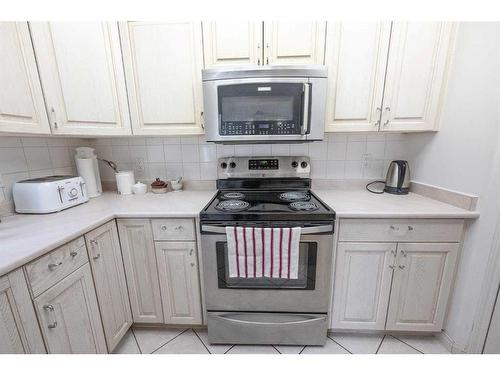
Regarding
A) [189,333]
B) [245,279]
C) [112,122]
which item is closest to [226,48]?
[112,122]

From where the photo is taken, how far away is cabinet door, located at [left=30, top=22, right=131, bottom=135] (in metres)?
1.21

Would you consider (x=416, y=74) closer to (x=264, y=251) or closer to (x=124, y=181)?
(x=264, y=251)

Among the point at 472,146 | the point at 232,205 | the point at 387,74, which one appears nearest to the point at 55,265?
the point at 232,205

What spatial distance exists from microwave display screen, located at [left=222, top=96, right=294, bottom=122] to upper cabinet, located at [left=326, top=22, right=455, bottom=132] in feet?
1.04

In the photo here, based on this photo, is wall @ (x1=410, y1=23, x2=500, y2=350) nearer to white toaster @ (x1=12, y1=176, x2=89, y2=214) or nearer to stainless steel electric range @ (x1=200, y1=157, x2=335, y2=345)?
stainless steel electric range @ (x1=200, y1=157, x2=335, y2=345)

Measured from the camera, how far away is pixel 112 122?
1.42 meters

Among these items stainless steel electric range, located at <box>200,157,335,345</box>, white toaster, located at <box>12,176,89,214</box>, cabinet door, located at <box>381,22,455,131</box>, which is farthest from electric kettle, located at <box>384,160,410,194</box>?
white toaster, located at <box>12,176,89,214</box>

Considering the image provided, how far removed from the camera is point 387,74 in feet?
4.41

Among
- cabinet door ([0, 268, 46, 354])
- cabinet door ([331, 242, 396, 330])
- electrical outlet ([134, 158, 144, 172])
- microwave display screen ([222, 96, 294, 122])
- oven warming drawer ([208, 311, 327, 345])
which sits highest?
microwave display screen ([222, 96, 294, 122])

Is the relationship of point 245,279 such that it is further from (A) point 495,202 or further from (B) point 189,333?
(A) point 495,202

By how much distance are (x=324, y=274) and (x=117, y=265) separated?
1.24 meters

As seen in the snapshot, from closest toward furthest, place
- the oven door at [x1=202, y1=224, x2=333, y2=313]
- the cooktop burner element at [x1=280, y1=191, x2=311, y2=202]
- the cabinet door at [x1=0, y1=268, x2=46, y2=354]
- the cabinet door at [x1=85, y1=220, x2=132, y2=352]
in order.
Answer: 1. the cabinet door at [x1=0, y1=268, x2=46, y2=354]
2. the cabinet door at [x1=85, y1=220, x2=132, y2=352]
3. the oven door at [x1=202, y1=224, x2=333, y2=313]
4. the cooktop burner element at [x1=280, y1=191, x2=311, y2=202]

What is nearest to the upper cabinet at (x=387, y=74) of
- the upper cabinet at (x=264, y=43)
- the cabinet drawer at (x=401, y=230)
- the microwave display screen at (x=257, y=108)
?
the upper cabinet at (x=264, y=43)

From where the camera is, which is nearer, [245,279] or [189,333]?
[245,279]
